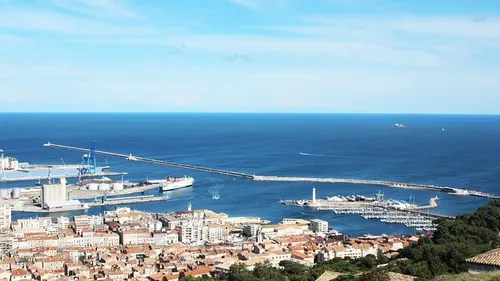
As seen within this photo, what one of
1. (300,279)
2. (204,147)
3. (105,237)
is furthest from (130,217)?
(204,147)

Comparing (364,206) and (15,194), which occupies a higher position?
(364,206)

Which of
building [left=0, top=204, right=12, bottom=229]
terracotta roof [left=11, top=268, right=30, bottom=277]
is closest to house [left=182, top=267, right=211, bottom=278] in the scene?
terracotta roof [left=11, top=268, right=30, bottom=277]

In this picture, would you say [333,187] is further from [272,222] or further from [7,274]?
[7,274]

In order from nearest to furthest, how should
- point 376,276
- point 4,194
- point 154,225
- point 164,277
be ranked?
point 376,276 → point 164,277 → point 154,225 → point 4,194

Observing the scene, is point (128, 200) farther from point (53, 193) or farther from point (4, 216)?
point (4, 216)

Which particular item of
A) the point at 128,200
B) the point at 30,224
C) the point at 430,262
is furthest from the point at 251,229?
the point at 430,262

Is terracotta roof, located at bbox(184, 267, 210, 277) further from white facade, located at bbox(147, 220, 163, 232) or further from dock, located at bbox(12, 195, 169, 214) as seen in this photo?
dock, located at bbox(12, 195, 169, 214)
